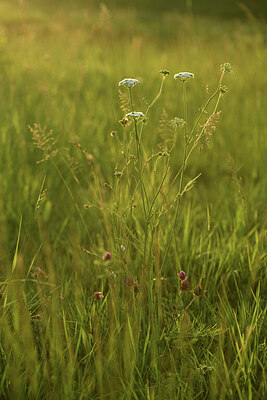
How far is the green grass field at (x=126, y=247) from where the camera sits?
3.67 ft

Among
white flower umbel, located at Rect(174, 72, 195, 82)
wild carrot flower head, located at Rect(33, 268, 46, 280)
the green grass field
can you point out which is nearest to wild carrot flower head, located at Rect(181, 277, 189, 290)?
the green grass field

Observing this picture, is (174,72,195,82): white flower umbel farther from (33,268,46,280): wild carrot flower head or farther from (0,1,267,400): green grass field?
(33,268,46,280): wild carrot flower head

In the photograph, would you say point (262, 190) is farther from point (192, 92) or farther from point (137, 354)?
point (192, 92)

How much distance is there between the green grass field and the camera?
1117 mm

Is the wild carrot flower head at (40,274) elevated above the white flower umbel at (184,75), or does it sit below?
below

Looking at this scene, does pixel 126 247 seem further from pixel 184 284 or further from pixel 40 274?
pixel 40 274

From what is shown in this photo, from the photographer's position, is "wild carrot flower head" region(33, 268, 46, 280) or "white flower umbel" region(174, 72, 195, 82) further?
"wild carrot flower head" region(33, 268, 46, 280)

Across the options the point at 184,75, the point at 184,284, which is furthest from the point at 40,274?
the point at 184,75

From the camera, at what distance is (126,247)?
1.26 meters

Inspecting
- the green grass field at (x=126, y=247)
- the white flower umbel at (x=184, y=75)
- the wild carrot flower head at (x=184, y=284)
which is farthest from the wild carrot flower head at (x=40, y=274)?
the white flower umbel at (x=184, y=75)

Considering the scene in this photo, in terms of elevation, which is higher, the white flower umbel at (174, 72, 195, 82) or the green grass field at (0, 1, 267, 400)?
the white flower umbel at (174, 72, 195, 82)

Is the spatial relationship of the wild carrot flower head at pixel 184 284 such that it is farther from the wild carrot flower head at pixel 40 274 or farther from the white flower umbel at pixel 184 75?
the white flower umbel at pixel 184 75

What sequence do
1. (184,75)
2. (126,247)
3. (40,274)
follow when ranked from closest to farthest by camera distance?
1. (184,75)
2. (126,247)
3. (40,274)

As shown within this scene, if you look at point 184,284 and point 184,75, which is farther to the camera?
point 184,284
